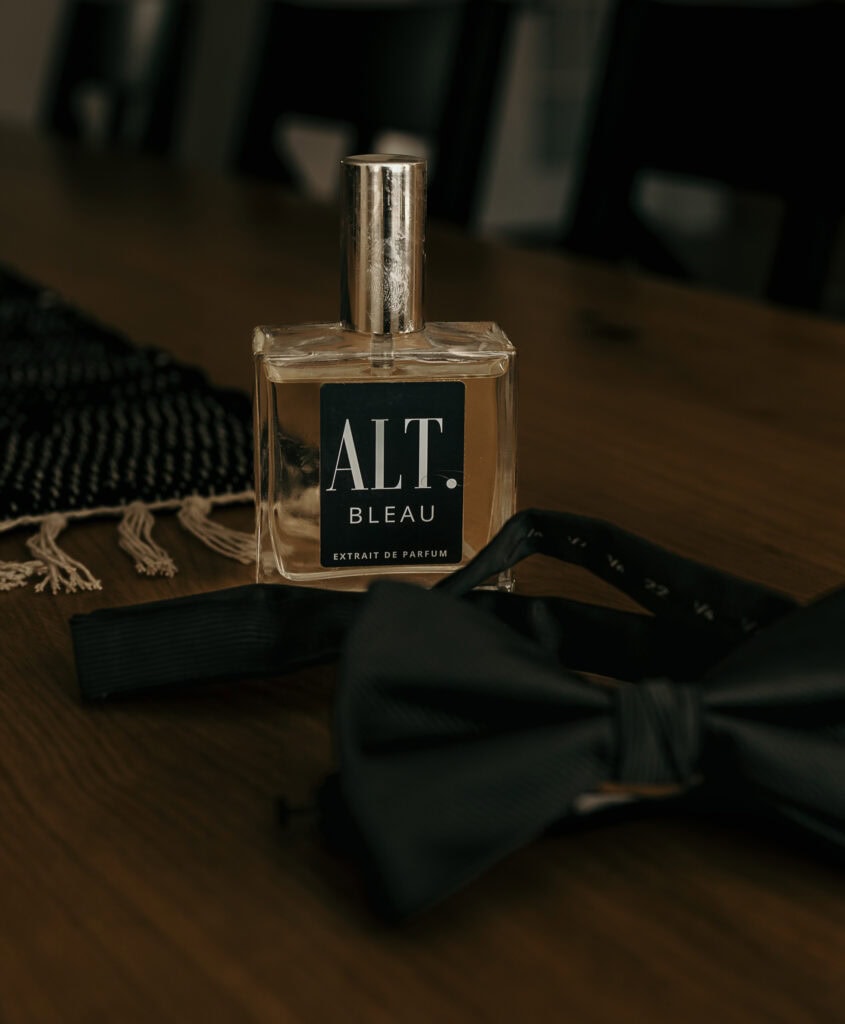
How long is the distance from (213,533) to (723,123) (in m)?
0.79

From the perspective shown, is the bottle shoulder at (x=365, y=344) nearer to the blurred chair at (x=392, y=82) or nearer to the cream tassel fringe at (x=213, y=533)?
the cream tassel fringe at (x=213, y=533)

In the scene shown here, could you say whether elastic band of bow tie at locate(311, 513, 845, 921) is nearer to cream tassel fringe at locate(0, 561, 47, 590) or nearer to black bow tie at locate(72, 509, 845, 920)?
black bow tie at locate(72, 509, 845, 920)

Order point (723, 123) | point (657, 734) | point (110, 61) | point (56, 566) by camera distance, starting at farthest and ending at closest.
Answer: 1. point (110, 61)
2. point (723, 123)
3. point (56, 566)
4. point (657, 734)

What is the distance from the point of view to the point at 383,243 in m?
0.44

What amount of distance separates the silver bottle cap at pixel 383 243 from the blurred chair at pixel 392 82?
3.20ft

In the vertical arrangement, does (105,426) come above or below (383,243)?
below

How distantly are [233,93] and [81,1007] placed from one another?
12.2ft

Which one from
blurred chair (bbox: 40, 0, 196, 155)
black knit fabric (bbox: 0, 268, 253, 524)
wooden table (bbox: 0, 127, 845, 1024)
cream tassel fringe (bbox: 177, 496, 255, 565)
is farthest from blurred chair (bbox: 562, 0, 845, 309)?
blurred chair (bbox: 40, 0, 196, 155)

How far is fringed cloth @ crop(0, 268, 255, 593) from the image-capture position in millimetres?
518

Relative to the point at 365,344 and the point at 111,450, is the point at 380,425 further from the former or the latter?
the point at 111,450

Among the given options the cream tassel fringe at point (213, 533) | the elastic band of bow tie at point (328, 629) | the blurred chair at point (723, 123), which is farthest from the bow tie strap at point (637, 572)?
the blurred chair at point (723, 123)

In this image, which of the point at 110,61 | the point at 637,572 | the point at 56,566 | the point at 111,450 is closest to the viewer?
the point at 637,572

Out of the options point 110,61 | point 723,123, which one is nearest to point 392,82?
point 723,123

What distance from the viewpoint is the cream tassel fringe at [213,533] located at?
1.68 feet
